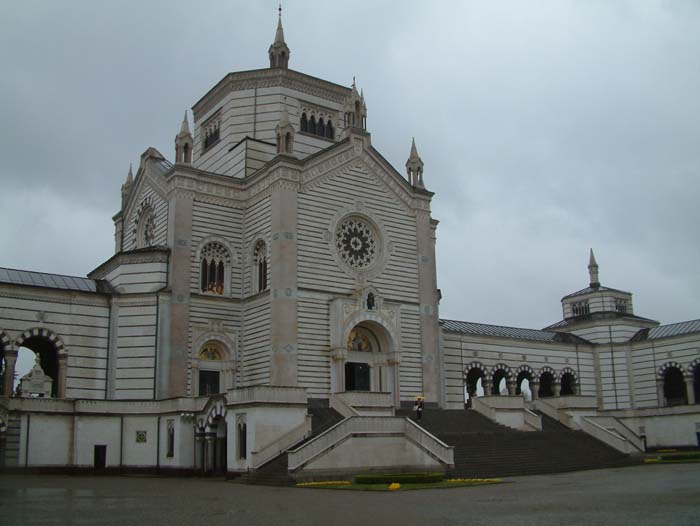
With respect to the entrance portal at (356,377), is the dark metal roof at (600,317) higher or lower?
higher

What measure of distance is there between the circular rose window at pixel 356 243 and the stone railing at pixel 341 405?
9.75 m

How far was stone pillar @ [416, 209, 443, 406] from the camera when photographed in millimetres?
50219

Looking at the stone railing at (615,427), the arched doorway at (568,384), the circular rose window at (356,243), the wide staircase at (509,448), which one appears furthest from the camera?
the arched doorway at (568,384)

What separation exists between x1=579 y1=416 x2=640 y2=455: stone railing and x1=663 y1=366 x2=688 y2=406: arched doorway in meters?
19.7

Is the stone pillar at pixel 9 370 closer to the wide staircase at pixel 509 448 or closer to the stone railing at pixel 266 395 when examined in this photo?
the stone railing at pixel 266 395

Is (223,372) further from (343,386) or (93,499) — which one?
(93,499)

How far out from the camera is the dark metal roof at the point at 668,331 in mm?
63469

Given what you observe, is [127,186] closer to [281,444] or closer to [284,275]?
[284,275]

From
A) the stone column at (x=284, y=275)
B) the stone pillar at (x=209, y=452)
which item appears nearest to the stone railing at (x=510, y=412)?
the stone column at (x=284, y=275)

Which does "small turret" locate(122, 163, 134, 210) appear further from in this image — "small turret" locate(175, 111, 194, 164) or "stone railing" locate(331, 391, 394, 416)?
"stone railing" locate(331, 391, 394, 416)

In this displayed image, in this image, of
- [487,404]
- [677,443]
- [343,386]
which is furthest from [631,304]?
[343,386]

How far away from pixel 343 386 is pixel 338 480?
13.4 metres

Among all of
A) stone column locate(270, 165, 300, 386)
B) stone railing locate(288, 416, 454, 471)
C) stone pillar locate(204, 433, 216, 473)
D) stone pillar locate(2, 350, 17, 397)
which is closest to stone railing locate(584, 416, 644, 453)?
stone railing locate(288, 416, 454, 471)

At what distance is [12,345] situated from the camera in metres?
41.8
